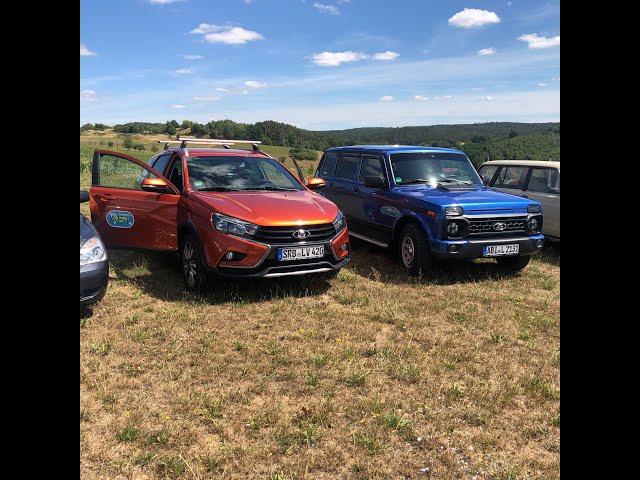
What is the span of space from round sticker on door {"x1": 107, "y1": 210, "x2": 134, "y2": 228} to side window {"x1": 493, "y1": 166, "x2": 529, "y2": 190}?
22.1 ft

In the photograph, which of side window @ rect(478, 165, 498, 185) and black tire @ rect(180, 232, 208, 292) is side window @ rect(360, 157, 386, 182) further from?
black tire @ rect(180, 232, 208, 292)

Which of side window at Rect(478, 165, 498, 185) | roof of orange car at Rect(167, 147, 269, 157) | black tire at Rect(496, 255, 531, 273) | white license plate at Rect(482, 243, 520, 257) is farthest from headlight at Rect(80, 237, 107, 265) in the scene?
side window at Rect(478, 165, 498, 185)

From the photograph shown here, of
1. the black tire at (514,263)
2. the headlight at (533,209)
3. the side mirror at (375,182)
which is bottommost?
the black tire at (514,263)

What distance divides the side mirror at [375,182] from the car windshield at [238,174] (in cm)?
118

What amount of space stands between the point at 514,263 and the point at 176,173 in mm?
4990

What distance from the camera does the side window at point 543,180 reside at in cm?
857

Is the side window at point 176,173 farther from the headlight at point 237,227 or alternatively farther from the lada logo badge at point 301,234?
the lada logo badge at point 301,234

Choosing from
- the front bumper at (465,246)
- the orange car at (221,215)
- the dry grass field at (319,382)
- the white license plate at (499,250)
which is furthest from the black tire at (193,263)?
the white license plate at (499,250)
